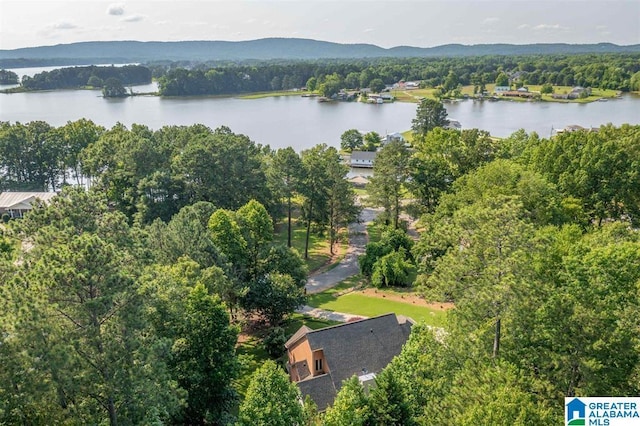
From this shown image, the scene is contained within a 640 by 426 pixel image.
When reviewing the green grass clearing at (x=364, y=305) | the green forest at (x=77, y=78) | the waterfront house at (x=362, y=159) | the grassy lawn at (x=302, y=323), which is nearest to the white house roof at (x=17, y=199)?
the green grass clearing at (x=364, y=305)

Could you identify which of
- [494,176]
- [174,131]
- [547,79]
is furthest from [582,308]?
[547,79]

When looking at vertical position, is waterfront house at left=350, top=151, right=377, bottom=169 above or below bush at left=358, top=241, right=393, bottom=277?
above

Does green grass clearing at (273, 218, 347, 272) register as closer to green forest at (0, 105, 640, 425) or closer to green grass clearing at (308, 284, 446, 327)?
green grass clearing at (308, 284, 446, 327)

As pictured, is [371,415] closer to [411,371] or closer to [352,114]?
[411,371]

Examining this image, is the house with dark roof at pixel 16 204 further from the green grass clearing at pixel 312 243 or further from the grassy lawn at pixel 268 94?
the grassy lawn at pixel 268 94

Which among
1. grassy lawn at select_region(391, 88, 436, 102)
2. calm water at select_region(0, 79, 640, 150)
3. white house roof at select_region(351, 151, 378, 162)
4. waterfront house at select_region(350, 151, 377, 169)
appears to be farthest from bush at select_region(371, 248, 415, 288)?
grassy lawn at select_region(391, 88, 436, 102)

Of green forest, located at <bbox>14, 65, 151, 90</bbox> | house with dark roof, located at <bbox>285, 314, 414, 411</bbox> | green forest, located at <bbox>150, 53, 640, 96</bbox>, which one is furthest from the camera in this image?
green forest, located at <bbox>14, 65, 151, 90</bbox>

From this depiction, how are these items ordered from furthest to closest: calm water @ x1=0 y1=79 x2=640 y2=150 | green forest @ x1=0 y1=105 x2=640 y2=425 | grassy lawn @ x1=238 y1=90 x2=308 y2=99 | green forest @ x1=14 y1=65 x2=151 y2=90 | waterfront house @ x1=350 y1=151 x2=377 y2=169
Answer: green forest @ x1=14 y1=65 x2=151 y2=90
grassy lawn @ x1=238 y1=90 x2=308 y2=99
calm water @ x1=0 y1=79 x2=640 y2=150
waterfront house @ x1=350 y1=151 x2=377 y2=169
green forest @ x1=0 y1=105 x2=640 y2=425

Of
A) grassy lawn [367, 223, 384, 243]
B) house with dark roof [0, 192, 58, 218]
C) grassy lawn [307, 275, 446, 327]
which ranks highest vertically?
house with dark roof [0, 192, 58, 218]

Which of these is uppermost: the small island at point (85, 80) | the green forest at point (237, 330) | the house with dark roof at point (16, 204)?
the small island at point (85, 80)
